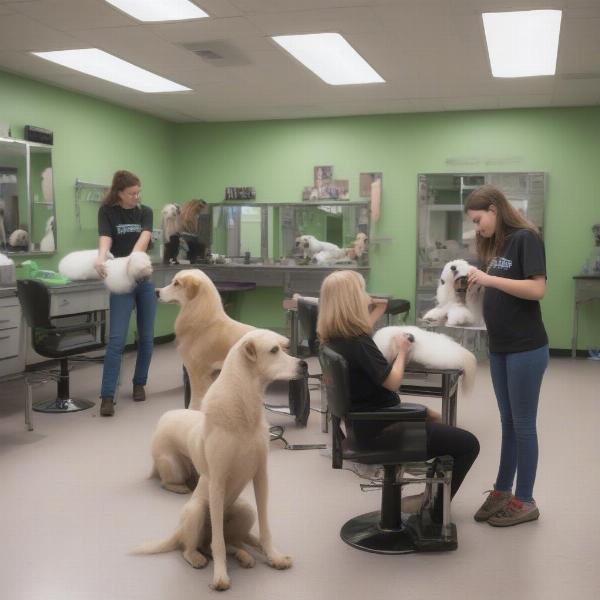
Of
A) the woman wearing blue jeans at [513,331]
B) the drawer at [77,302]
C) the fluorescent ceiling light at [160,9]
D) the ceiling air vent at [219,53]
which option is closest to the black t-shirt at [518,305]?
the woman wearing blue jeans at [513,331]

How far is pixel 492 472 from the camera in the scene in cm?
380

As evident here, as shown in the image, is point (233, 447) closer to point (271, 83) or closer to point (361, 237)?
point (271, 83)

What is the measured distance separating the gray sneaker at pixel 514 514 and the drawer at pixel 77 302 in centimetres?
357

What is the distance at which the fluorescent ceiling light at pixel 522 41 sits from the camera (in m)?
4.57

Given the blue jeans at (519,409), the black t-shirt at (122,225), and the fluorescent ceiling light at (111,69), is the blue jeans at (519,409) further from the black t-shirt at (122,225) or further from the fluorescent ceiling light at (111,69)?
the fluorescent ceiling light at (111,69)

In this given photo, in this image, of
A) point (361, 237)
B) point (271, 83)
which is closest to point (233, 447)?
point (271, 83)

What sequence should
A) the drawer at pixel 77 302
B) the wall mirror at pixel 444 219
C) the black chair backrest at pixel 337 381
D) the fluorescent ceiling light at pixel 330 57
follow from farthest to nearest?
the wall mirror at pixel 444 219 → the drawer at pixel 77 302 → the fluorescent ceiling light at pixel 330 57 → the black chair backrest at pixel 337 381

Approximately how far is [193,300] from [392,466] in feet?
6.16

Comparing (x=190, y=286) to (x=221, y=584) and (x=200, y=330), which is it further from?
(x=221, y=584)

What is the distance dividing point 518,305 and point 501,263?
0.61 ft

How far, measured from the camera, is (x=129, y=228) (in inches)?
203

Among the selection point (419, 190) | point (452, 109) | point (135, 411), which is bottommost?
point (135, 411)

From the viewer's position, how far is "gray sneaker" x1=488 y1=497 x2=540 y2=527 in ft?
10.0

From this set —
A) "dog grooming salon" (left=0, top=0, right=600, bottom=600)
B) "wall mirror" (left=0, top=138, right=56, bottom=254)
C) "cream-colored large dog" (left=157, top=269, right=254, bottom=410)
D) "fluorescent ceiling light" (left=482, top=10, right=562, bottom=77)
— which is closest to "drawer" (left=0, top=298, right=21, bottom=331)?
"dog grooming salon" (left=0, top=0, right=600, bottom=600)
